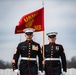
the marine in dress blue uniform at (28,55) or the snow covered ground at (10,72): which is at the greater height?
the marine in dress blue uniform at (28,55)

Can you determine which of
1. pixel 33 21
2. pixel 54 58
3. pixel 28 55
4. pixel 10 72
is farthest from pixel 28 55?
pixel 10 72

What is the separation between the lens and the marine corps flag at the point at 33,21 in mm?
11180

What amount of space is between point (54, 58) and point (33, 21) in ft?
4.17

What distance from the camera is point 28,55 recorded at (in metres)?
10.4

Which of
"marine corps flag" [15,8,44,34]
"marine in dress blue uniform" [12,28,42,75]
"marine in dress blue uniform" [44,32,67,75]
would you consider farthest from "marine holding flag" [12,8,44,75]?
"marine corps flag" [15,8,44,34]

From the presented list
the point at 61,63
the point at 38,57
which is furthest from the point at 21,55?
the point at 61,63

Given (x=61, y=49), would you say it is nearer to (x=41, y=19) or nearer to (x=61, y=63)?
(x=61, y=63)

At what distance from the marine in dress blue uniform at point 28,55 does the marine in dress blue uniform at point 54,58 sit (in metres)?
0.47

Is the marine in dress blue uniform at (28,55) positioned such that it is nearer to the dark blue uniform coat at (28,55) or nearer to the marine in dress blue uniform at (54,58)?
the dark blue uniform coat at (28,55)

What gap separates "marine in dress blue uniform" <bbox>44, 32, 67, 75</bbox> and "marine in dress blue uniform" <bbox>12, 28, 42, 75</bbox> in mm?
474

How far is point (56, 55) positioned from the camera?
35.7 feet

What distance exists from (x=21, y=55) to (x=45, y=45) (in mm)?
875

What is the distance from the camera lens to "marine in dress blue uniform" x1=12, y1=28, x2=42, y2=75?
1035 centimetres

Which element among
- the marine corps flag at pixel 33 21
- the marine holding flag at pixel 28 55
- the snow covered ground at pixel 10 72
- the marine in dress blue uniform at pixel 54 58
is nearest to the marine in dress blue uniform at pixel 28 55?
the marine holding flag at pixel 28 55
